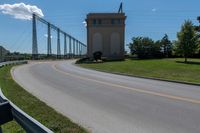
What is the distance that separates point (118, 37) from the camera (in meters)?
77.5

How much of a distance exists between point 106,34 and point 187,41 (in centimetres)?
2335

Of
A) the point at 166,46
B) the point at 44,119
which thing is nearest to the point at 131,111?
the point at 44,119

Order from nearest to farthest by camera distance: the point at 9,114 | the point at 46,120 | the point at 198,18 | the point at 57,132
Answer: the point at 9,114 < the point at 57,132 < the point at 46,120 < the point at 198,18

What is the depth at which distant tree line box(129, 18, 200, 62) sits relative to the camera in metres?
57.2

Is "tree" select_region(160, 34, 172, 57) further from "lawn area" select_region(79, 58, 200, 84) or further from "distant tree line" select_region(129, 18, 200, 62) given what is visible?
"lawn area" select_region(79, 58, 200, 84)

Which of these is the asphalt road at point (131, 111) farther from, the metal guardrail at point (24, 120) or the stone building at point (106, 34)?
the stone building at point (106, 34)

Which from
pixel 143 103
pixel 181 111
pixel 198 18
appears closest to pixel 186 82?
pixel 143 103

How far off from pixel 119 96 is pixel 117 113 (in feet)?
13.2

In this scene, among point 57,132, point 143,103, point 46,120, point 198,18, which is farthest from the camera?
point 198,18

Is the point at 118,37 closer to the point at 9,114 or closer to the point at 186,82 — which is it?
the point at 186,82

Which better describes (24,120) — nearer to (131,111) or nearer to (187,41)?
(131,111)

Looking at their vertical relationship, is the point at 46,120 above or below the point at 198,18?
below

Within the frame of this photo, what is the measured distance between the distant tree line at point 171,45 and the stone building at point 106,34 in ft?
9.77

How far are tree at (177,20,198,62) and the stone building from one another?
20.6 m
